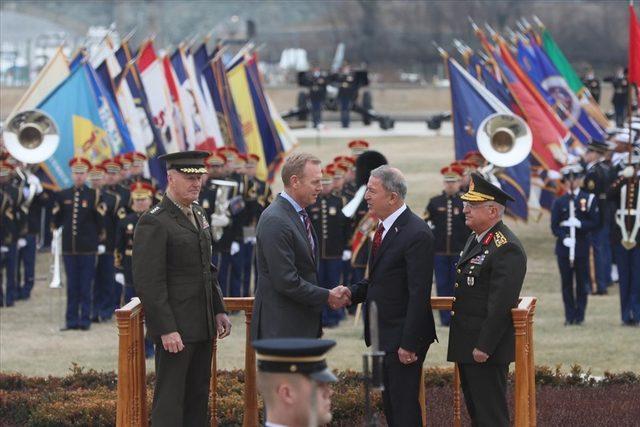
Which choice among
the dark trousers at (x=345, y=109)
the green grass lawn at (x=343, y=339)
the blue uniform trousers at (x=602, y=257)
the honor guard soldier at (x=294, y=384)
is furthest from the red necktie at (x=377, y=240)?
the dark trousers at (x=345, y=109)

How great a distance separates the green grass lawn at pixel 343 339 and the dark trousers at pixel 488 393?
447 centimetres

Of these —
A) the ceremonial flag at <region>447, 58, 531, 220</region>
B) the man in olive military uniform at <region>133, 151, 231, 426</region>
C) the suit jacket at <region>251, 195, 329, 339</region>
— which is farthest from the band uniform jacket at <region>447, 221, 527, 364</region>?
the ceremonial flag at <region>447, 58, 531, 220</region>

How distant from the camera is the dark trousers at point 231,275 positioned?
1692cm

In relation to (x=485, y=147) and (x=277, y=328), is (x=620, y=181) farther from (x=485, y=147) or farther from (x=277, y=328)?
(x=277, y=328)

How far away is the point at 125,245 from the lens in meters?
14.5

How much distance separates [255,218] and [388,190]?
9381 mm

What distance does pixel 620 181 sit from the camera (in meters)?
14.8

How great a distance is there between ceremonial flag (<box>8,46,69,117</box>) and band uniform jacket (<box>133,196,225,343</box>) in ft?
42.6

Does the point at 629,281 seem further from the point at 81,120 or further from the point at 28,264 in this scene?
the point at 81,120

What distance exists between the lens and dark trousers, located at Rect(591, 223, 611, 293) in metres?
17.4

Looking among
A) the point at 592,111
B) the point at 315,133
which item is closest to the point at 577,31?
the point at 315,133

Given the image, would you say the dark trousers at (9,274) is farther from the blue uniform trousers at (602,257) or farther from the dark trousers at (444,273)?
the blue uniform trousers at (602,257)

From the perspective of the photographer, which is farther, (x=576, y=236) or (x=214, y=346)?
(x=576, y=236)

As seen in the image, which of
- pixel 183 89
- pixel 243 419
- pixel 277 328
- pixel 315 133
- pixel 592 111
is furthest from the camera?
pixel 315 133
